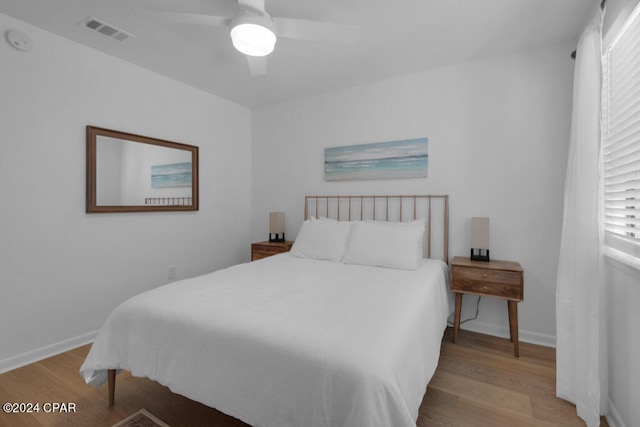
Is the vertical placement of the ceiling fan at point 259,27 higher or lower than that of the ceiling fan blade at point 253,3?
lower

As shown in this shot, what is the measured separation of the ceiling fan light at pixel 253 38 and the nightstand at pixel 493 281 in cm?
213

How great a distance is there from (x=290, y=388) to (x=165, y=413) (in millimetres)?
1021

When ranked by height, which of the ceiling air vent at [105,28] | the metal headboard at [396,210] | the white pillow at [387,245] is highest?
the ceiling air vent at [105,28]

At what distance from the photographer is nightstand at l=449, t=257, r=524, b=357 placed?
215 centimetres

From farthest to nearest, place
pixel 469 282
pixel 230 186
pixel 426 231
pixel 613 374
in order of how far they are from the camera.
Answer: pixel 230 186, pixel 426 231, pixel 469 282, pixel 613 374

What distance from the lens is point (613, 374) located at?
60.8 inches

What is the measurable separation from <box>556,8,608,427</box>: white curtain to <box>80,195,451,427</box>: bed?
73 cm

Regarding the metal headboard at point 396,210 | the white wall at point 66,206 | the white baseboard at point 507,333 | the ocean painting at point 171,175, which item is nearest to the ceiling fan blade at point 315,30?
the metal headboard at point 396,210

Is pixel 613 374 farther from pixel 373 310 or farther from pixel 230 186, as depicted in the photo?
pixel 230 186

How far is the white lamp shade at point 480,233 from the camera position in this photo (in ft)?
8.00

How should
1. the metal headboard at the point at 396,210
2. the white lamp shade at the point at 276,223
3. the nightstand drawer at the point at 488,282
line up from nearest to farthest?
the nightstand drawer at the point at 488,282, the metal headboard at the point at 396,210, the white lamp shade at the point at 276,223

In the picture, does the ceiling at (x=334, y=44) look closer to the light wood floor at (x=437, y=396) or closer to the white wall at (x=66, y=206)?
the white wall at (x=66, y=206)

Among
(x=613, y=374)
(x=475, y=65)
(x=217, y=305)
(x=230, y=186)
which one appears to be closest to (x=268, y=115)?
(x=230, y=186)

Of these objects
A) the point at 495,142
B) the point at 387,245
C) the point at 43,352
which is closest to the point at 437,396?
the point at 387,245
